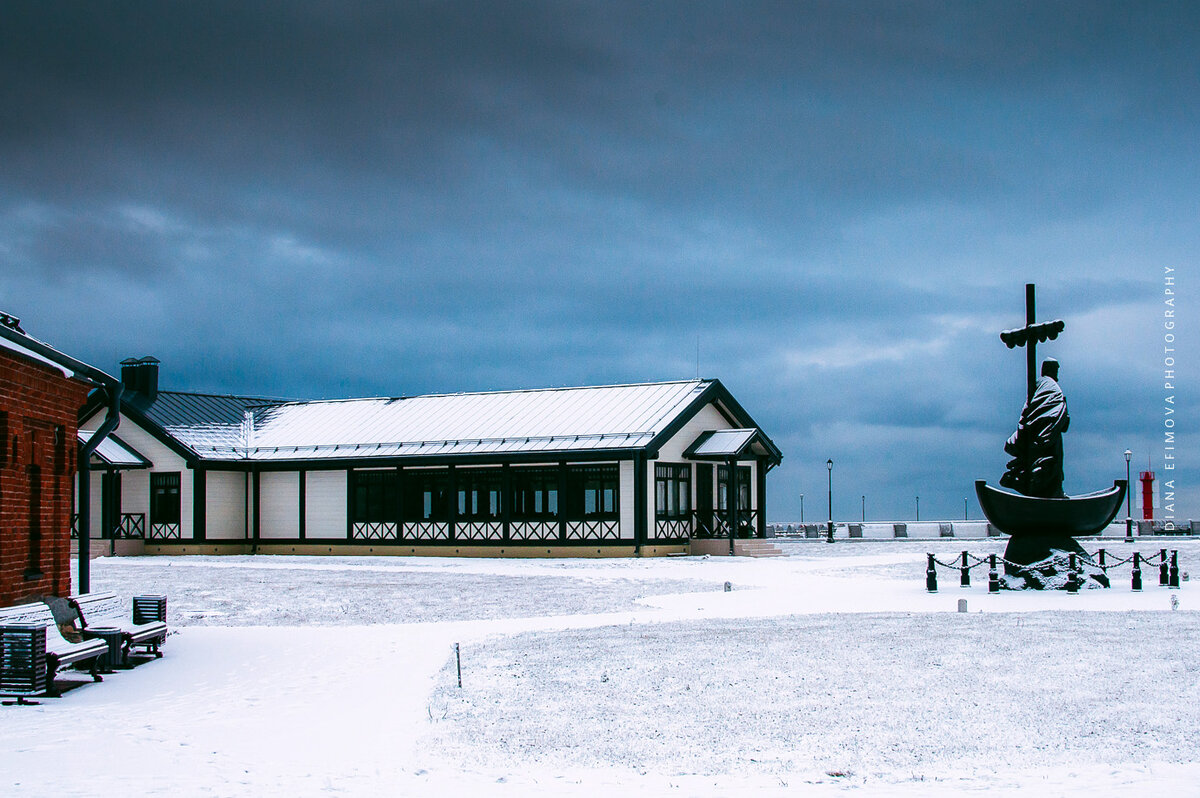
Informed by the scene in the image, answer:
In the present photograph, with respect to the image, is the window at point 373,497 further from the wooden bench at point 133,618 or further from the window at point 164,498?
the wooden bench at point 133,618

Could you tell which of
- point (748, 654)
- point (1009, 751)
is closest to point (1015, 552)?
point (748, 654)

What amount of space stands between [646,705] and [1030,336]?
1584 centimetres

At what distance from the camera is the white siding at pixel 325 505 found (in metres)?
43.3

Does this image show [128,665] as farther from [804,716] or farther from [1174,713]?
[1174,713]

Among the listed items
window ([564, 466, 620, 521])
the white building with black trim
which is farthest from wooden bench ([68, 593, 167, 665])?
window ([564, 466, 620, 521])

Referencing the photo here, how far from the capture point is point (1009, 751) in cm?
841

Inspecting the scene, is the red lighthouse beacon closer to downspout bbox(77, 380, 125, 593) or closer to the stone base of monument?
the stone base of monument

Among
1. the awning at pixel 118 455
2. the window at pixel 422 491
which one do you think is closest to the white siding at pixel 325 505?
the window at pixel 422 491

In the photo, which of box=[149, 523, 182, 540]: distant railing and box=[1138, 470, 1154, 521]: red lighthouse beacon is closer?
box=[149, 523, 182, 540]: distant railing

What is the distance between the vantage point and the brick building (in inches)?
508

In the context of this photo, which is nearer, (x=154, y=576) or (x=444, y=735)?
(x=444, y=735)

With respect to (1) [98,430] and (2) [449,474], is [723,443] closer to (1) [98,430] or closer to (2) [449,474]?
(2) [449,474]

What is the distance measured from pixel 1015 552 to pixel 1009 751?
14.6 metres

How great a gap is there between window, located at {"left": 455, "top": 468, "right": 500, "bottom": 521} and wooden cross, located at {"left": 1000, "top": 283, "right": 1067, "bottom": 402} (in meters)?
21.0
